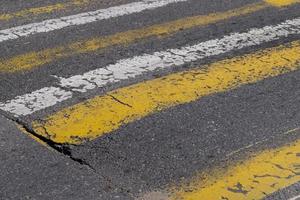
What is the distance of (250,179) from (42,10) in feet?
9.95

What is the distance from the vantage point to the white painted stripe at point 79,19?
5.12 m

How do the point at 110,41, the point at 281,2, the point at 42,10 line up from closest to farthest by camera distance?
the point at 110,41, the point at 42,10, the point at 281,2

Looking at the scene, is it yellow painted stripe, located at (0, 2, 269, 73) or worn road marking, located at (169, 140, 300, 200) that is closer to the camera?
worn road marking, located at (169, 140, 300, 200)

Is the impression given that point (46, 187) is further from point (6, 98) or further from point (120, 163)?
point (6, 98)

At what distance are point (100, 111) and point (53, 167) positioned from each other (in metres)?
0.67

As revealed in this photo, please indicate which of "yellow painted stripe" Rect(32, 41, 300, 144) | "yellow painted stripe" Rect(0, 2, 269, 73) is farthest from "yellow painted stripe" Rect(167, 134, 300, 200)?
"yellow painted stripe" Rect(0, 2, 269, 73)

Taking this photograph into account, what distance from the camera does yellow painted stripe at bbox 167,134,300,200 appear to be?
3.21m

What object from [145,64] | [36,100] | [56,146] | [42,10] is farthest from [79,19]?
[56,146]

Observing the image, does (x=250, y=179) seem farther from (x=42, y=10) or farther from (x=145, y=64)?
(x=42, y=10)

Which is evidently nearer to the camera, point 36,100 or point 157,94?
point 36,100

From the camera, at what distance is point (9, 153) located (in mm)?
3510

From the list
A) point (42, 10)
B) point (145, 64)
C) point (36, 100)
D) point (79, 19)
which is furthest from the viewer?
point (42, 10)

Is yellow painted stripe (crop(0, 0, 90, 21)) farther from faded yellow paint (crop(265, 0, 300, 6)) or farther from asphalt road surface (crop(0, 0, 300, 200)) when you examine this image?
faded yellow paint (crop(265, 0, 300, 6))

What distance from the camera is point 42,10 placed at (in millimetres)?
5594
